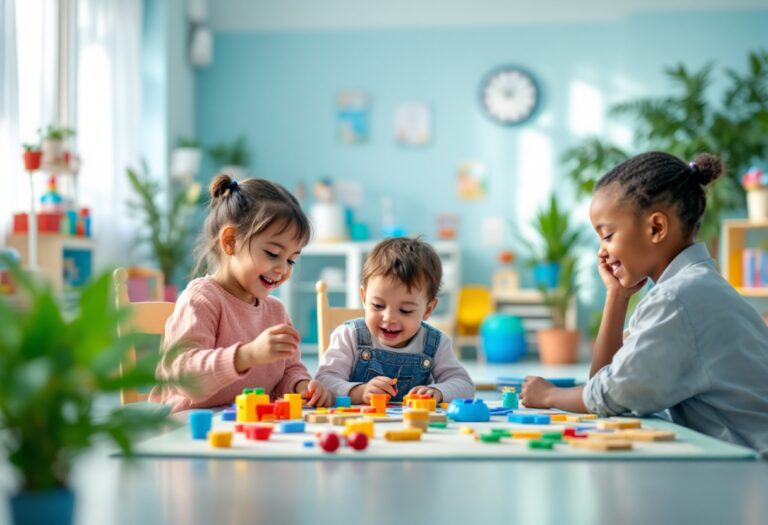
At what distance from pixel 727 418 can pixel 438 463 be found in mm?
578

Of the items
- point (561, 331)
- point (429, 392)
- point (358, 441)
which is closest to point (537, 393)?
point (429, 392)

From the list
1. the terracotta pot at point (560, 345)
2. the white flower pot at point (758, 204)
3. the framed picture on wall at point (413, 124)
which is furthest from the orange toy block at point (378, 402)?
the framed picture on wall at point (413, 124)

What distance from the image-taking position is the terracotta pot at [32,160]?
14.0 feet

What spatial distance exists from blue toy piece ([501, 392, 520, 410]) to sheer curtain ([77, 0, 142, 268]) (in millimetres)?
4194

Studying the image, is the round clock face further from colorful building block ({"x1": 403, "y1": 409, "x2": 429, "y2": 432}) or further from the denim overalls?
colorful building block ({"x1": 403, "y1": 409, "x2": 429, "y2": 432})

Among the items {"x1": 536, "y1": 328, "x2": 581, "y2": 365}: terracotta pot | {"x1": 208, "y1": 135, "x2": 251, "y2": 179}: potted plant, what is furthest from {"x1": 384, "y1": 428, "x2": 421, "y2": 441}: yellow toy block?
{"x1": 208, "y1": 135, "x2": 251, "y2": 179}: potted plant

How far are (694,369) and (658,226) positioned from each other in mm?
288

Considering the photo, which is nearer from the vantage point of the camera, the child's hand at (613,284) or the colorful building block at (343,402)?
the colorful building block at (343,402)

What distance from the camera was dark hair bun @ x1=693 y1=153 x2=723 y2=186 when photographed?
4.99 ft

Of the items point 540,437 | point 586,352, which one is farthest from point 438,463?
point 586,352

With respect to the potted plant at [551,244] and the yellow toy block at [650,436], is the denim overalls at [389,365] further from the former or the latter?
the potted plant at [551,244]

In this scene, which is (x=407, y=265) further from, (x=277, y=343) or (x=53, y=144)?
(x=53, y=144)

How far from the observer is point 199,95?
7.41 metres

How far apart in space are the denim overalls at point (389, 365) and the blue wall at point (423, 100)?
5.51 meters
